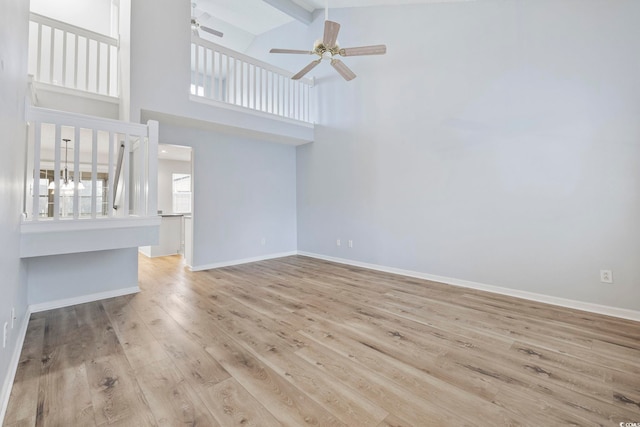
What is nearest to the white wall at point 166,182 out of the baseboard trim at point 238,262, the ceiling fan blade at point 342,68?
the baseboard trim at point 238,262

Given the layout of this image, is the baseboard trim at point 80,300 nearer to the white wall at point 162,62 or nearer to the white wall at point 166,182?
the white wall at point 162,62

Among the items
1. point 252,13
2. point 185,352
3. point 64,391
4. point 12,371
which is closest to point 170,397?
point 185,352

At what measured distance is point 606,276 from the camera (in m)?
2.82

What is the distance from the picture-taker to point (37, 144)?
2203 millimetres

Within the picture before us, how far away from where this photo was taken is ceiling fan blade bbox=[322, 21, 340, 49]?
9.15 feet

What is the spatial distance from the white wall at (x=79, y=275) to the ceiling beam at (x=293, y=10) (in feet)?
16.3

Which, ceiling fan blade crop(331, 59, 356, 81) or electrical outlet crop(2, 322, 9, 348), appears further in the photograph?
ceiling fan blade crop(331, 59, 356, 81)

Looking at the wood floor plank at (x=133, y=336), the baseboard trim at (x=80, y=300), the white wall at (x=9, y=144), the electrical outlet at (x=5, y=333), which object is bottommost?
the wood floor plank at (x=133, y=336)

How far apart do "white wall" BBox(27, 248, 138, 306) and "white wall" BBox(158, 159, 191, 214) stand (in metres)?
4.93

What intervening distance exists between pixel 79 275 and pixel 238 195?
2.52m

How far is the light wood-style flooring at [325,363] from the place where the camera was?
1.48 meters

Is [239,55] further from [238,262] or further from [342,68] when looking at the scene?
[238,262]

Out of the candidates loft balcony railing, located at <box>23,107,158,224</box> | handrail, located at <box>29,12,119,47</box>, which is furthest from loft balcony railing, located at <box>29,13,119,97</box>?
loft balcony railing, located at <box>23,107,158,224</box>

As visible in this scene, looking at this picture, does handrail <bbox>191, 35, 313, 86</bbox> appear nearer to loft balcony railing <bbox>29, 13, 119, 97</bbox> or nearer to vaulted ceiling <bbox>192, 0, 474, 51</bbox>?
loft balcony railing <bbox>29, 13, 119, 97</bbox>
